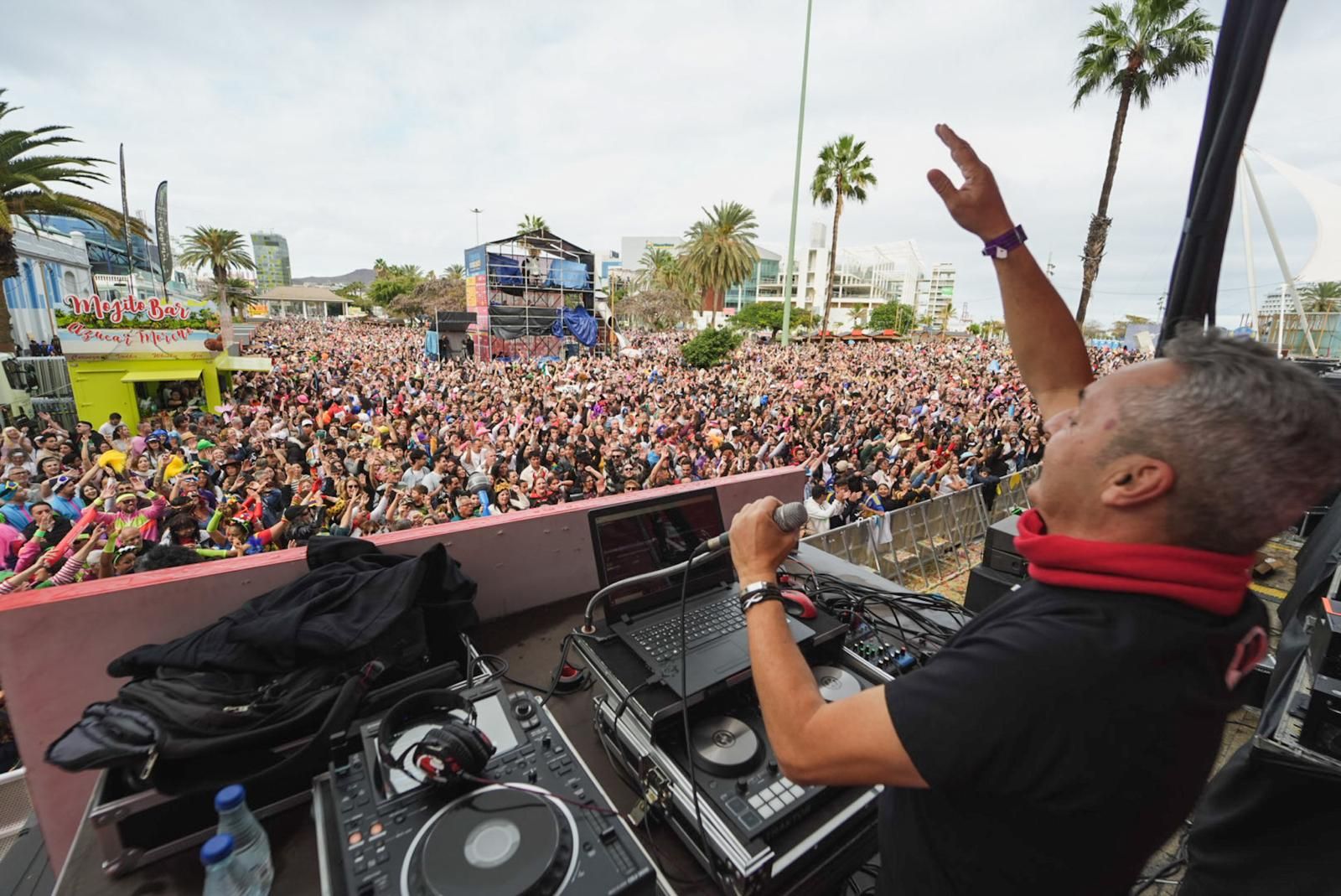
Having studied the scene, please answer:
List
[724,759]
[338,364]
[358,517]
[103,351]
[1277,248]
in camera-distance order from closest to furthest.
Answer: [724,759], [358,517], [1277,248], [103,351], [338,364]

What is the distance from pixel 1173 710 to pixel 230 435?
36.6 feet

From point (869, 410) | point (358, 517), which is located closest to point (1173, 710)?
point (358, 517)

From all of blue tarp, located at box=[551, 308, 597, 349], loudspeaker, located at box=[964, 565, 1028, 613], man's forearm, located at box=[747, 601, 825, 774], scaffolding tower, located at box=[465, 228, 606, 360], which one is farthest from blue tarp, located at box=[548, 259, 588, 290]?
man's forearm, located at box=[747, 601, 825, 774]

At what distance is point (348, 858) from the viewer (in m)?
1.04

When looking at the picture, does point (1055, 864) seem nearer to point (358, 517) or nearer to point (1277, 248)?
point (358, 517)

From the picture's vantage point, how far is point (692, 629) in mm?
1680

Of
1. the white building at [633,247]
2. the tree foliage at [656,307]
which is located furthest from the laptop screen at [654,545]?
the white building at [633,247]

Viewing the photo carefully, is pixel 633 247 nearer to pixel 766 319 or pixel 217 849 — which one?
pixel 766 319

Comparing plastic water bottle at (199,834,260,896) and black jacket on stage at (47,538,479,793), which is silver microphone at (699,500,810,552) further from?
plastic water bottle at (199,834,260,896)

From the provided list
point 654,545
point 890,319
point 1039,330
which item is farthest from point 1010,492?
point 890,319

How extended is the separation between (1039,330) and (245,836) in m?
2.24

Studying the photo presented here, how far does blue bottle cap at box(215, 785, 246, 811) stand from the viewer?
115cm

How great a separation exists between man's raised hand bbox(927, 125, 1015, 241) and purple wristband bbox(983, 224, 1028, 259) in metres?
0.01

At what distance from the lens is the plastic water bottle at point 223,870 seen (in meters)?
1.04
